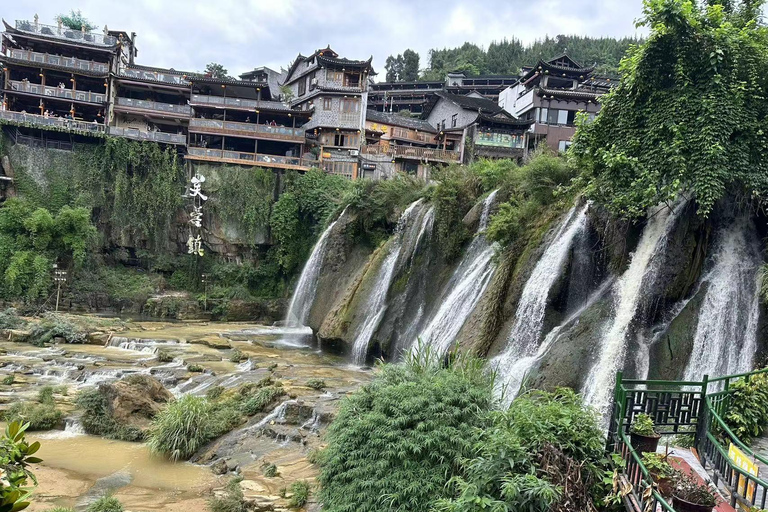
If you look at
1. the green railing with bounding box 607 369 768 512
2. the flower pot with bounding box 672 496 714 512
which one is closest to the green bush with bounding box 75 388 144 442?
the green railing with bounding box 607 369 768 512

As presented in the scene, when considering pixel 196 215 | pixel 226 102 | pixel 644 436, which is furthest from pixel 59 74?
pixel 644 436

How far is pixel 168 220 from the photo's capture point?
32.6 metres

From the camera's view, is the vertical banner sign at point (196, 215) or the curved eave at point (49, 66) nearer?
the vertical banner sign at point (196, 215)

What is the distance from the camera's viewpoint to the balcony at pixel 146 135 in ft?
107

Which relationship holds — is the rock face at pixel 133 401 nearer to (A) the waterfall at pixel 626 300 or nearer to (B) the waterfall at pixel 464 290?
(B) the waterfall at pixel 464 290

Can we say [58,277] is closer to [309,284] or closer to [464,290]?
[309,284]

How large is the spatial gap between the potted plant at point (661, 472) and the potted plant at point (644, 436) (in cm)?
16

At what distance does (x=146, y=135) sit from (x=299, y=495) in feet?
101

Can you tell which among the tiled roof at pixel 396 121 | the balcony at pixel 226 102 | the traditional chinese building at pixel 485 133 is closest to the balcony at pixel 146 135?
the balcony at pixel 226 102

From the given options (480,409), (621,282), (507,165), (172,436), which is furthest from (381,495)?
(507,165)

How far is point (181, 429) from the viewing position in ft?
37.4

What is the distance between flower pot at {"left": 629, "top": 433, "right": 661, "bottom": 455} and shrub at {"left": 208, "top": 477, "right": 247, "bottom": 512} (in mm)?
6274

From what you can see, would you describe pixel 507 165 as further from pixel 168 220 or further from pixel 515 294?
pixel 168 220

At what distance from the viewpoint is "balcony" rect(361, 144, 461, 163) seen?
1431 inches
